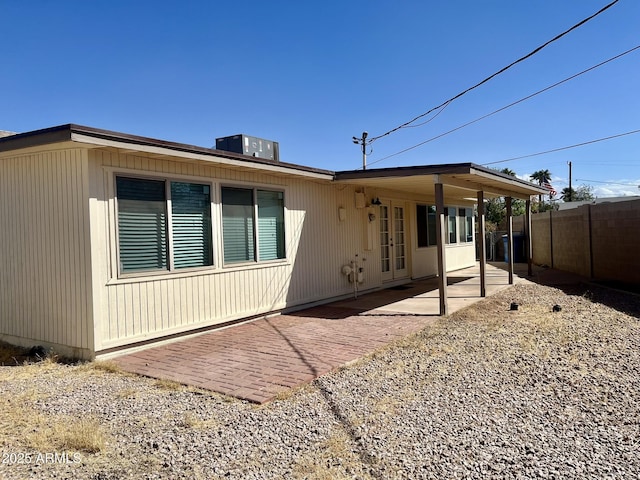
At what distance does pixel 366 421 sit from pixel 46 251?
4525 mm

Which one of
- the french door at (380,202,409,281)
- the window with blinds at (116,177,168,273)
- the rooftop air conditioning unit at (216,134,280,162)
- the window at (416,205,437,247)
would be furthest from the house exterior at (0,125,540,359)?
the window at (416,205,437,247)

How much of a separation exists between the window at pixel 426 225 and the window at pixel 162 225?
25.1 feet

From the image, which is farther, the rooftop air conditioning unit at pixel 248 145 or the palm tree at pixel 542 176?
the palm tree at pixel 542 176

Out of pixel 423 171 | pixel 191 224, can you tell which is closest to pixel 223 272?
pixel 191 224

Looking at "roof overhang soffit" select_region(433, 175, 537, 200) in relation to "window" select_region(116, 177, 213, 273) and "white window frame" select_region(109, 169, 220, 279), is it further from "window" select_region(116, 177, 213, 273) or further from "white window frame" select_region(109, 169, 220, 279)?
"window" select_region(116, 177, 213, 273)

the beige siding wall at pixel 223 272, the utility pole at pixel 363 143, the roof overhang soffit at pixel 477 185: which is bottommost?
the beige siding wall at pixel 223 272

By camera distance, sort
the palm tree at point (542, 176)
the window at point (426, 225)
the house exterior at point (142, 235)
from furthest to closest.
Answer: the palm tree at point (542, 176)
the window at point (426, 225)
the house exterior at point (142, 235)

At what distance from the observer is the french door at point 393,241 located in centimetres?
1092

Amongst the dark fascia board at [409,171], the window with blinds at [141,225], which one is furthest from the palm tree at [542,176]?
the window with blinds at [141,225]

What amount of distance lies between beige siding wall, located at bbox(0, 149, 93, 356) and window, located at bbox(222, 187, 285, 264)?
2.11 meters

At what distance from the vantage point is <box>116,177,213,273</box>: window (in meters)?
5.39

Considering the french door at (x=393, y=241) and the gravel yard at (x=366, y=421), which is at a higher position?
the french door at (x=393, y=241)

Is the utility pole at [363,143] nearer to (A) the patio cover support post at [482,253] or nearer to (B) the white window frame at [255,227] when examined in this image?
(A) the patio cover support post at [482,253]

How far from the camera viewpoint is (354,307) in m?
8.34
